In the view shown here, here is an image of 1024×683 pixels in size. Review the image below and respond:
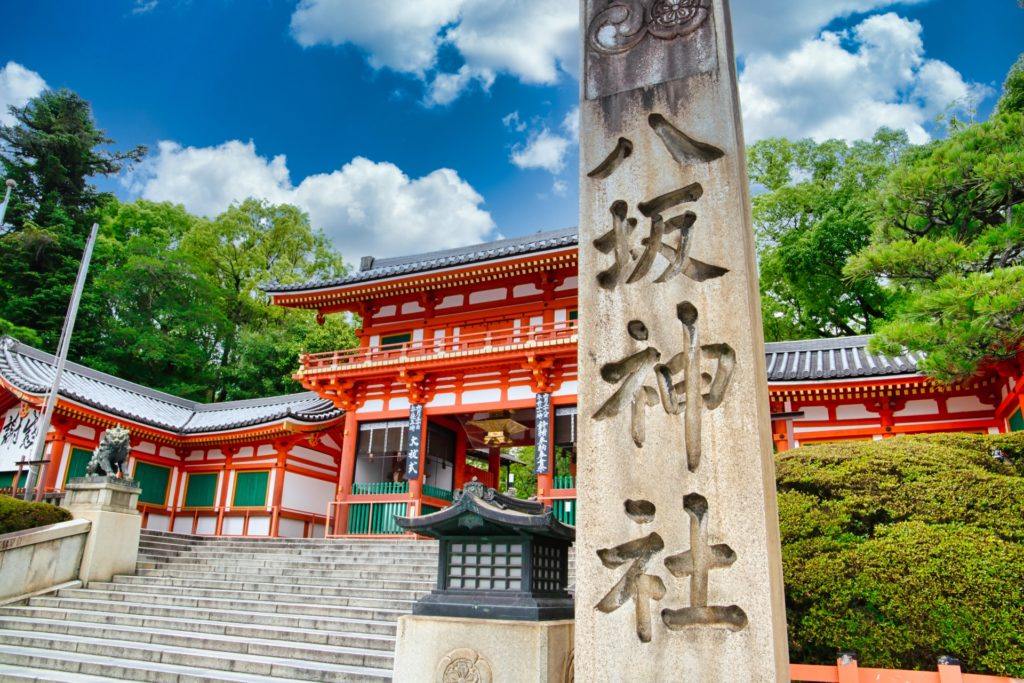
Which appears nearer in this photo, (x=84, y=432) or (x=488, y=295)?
(x=84, y=432)

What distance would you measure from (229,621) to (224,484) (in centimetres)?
1081

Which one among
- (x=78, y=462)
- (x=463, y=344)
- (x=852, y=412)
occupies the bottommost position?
(x=78, y=462)

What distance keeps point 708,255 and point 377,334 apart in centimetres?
1514

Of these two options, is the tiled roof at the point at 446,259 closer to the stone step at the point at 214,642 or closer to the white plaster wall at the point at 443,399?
the white plaster wall at the point at 443,399

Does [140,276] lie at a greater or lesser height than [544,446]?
greater

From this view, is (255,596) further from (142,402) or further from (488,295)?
(142,402)

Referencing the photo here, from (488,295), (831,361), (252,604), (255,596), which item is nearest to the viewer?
(252,604)

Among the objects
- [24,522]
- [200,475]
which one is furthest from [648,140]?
[200,475]

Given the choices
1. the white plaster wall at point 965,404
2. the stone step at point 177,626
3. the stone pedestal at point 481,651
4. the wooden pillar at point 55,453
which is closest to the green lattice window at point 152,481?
the wooden pillar at point 55,453

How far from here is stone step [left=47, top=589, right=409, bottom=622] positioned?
812cm

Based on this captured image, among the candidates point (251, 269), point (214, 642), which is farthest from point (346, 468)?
point (251, 269)

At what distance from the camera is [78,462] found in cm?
1630

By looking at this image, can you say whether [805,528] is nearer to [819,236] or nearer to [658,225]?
[658,225]

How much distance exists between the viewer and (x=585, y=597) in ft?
10.9
